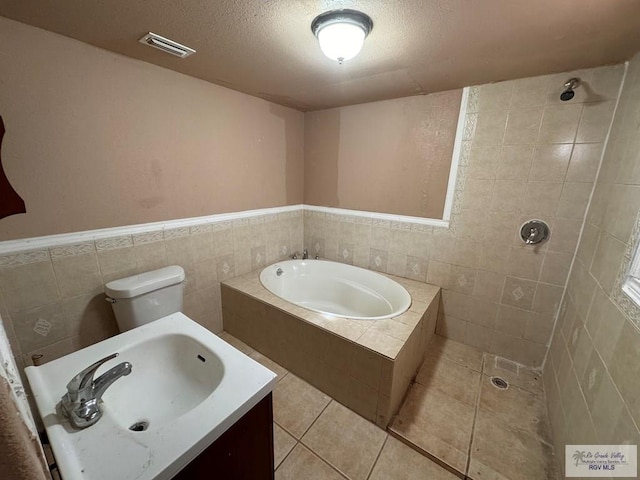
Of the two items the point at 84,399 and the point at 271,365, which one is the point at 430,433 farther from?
the point at 84,399

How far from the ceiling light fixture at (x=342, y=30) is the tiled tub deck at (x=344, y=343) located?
4.89 ft

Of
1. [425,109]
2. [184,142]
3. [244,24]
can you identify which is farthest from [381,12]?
[184,142]

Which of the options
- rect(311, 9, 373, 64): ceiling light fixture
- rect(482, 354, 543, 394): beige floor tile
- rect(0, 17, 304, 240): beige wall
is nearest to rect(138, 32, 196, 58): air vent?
rect(0, 17, 304, 240): beige wall

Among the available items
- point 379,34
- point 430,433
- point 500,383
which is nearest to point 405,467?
point 430,433

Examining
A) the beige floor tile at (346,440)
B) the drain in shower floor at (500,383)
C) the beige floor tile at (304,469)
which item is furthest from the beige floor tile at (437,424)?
the beige floor tile at (304,469)

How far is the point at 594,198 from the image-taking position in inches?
60.4

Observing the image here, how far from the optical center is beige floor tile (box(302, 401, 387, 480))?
133 centimetres

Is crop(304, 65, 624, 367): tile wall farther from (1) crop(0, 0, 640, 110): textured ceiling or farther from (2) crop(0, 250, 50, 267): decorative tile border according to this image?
(2) crop(0, 250, 50, 267): decorative tile border

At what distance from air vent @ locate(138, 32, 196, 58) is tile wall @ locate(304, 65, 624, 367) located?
186cm

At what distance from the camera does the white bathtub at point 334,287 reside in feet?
7.55

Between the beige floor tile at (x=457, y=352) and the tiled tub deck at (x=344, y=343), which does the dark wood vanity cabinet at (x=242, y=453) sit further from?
the beige floor tile at (x=457, y=352)

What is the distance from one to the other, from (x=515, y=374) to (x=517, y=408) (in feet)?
1.09

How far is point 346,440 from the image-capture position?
145 centimetres

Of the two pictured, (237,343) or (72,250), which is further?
(237,343)
